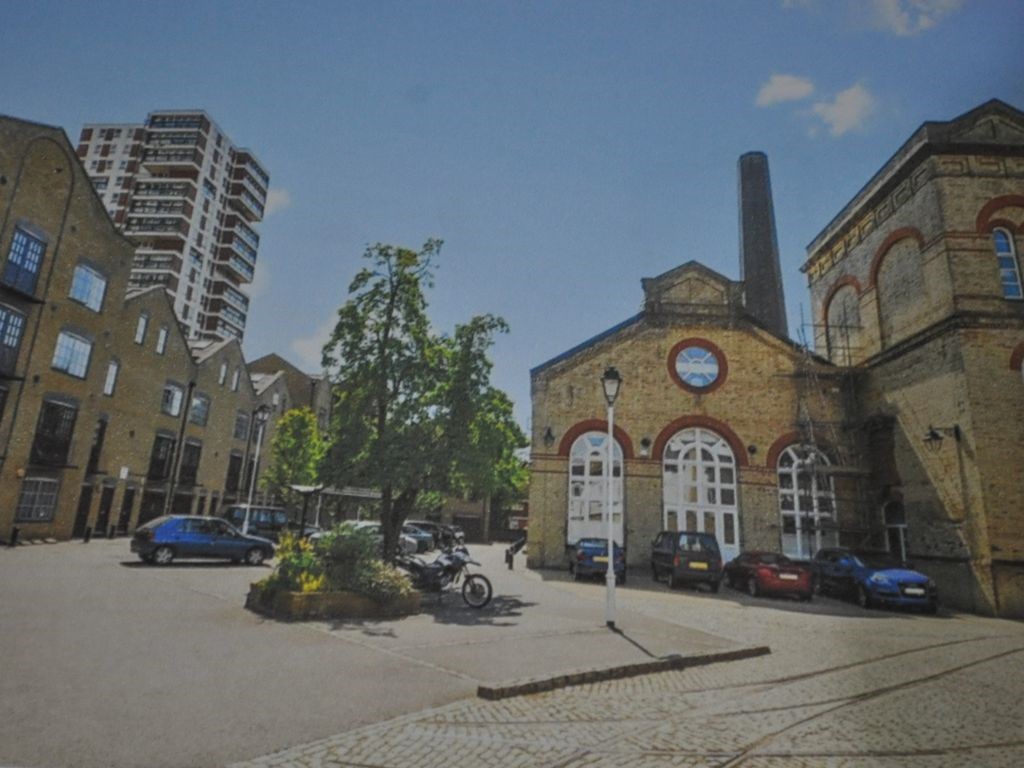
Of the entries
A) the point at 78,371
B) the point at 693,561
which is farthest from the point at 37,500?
the point at 693,561

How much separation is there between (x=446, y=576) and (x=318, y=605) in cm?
381

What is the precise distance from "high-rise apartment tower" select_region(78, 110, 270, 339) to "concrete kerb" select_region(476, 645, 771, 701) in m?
53.9

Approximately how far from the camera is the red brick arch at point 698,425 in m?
21.8

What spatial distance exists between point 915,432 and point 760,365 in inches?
235

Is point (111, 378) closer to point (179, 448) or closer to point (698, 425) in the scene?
point (179, 448)

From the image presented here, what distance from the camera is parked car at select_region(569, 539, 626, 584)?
17.8 meters

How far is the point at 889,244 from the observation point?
20797 millimetres

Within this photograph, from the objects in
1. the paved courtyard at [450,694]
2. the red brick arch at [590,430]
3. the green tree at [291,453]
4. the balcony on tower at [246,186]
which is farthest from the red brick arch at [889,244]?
the balcony on tower at [246,186]

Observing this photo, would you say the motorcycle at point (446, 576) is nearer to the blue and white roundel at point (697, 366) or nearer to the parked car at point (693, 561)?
the parked car at point (693, 561)

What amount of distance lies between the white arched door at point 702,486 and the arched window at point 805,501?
1926mm

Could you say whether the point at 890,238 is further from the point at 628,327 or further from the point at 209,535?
the point at 209,535

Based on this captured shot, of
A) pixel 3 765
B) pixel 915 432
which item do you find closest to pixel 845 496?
pixel 915 432

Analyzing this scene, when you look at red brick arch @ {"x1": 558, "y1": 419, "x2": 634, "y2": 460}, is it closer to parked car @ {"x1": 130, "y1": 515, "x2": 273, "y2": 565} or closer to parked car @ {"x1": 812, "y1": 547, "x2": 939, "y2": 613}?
parked car @ {"x1": 812, "y1": 547, "x2": 939, "y2": 613}

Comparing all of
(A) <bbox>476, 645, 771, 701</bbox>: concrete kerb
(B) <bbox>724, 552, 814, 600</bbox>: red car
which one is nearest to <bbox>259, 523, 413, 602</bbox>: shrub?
(A) <bbox>476, 645, 771, 701</bbox>: concrete kerb
